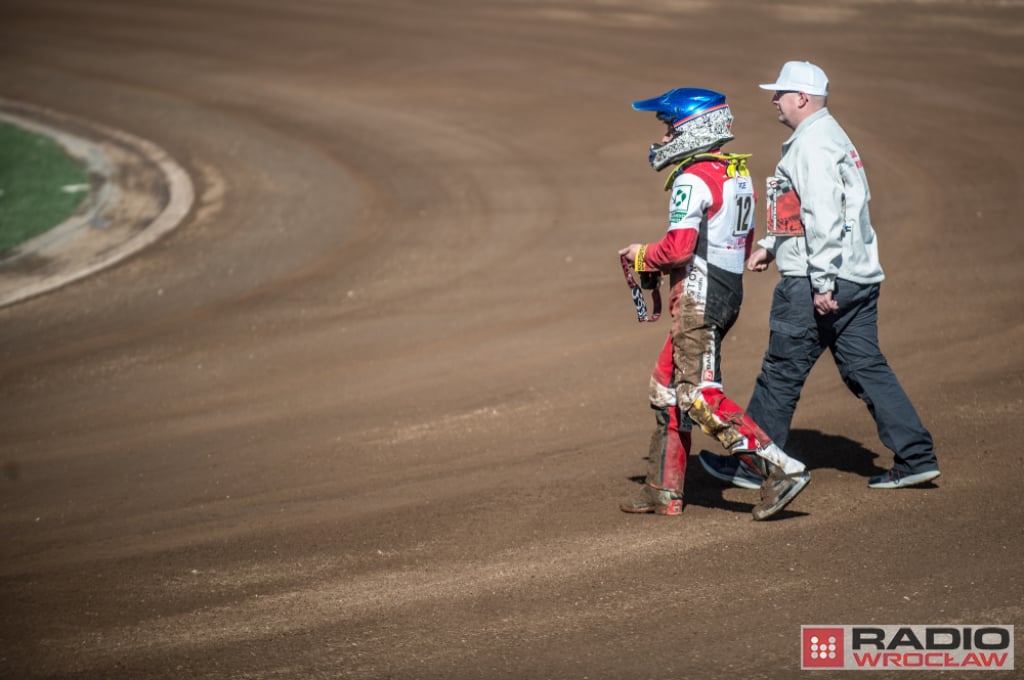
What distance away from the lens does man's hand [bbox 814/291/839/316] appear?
19.1 feet

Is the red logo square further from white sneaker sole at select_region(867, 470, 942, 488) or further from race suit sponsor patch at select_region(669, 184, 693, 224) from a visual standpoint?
race suit sponsor patch at select_region(669, 184, 693, 224)

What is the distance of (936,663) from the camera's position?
185 inches

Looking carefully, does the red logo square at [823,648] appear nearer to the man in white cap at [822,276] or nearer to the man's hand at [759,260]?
the man in white cap at [822,276]

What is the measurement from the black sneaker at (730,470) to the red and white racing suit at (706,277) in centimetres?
45

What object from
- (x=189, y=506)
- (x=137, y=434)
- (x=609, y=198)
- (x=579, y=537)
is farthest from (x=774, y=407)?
(x=609, y=198)

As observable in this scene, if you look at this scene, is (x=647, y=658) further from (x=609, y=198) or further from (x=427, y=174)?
(x=427, y=174)

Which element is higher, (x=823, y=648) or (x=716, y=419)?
(x=716, y=419)

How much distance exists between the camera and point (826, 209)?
18.8ft

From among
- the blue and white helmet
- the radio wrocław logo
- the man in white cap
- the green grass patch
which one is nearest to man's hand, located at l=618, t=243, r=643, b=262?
the blue and white helmet

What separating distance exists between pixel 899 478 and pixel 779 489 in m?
0.81

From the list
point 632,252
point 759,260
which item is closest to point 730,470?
point 759,260

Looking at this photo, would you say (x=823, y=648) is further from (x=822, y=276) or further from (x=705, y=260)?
(x=705, y=260)

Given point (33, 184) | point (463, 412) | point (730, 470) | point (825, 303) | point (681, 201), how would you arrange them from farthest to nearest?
point (33, 184) < point (463, 412) < point (730, 470) < point (825, 303) < point (681, 201)

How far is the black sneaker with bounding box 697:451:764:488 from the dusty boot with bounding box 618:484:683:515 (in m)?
0.46
